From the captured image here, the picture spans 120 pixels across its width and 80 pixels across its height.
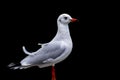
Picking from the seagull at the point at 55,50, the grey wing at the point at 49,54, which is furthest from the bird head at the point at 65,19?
the grey wing at the point at 49,54

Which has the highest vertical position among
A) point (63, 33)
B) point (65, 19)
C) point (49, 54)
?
point (65, 19)

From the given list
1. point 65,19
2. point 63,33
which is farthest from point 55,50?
point 65,19

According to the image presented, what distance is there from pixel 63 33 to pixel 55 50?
0.66ft

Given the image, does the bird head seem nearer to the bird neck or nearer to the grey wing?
the bird neck

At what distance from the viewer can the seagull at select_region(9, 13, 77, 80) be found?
14.1ft

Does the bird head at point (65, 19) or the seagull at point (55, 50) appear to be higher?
the bird head at point (65, 19)

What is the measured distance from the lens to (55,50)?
14.0 ft

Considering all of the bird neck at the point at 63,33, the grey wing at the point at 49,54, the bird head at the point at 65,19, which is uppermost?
the bird head at the point at 65,19

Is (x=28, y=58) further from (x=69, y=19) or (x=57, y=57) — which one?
(x=69, y=19)

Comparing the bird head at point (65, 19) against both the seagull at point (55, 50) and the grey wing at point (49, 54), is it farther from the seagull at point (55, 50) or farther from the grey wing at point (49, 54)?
the grey wing at point (49, 54)

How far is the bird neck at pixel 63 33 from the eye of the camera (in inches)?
170

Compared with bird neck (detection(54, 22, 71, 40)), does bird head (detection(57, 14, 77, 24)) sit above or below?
above

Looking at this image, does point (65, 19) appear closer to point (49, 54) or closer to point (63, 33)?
point (63, 33)

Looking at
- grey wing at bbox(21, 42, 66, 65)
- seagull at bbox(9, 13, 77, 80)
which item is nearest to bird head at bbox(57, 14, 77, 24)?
seagull at bbox(9, 13, 77, 80)
